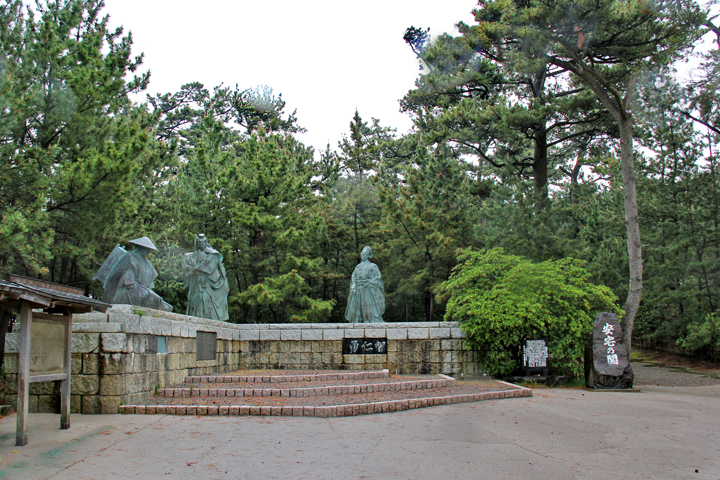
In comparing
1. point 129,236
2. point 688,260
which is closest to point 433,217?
point 688,260

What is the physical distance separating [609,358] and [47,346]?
32.3 ft

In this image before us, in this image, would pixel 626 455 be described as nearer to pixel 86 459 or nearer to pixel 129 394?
pixel 86 459

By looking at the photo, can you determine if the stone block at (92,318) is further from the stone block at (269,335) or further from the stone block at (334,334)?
the stone block at (334,334)

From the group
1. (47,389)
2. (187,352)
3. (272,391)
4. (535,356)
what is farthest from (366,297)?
(47,389)

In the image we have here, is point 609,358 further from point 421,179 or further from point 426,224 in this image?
point 421,179

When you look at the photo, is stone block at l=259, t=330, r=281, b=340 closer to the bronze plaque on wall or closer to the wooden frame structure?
the wooden frame structure

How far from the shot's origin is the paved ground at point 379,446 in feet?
14.0

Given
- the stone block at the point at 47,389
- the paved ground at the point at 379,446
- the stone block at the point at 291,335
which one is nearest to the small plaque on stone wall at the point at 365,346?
the stone block at the point at 291,335

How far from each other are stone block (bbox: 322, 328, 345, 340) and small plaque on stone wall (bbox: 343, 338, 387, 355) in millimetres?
138

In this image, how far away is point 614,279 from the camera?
16328 millimetres

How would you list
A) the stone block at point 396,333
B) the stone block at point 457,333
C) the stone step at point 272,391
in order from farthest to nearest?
the stone block at point 396,333 → the stone block at point 457,333 → the stone step at point 272,391

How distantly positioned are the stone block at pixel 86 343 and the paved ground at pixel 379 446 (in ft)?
2.63

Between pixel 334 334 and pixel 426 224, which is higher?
pixel 426 224

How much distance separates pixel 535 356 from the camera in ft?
36.1
